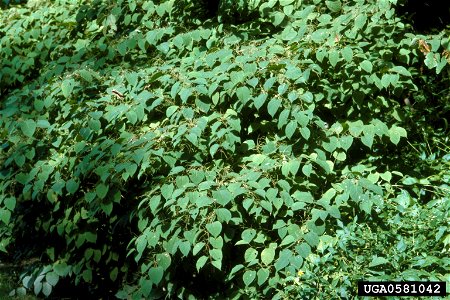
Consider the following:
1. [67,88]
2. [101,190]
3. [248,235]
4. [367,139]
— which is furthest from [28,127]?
[367,139]

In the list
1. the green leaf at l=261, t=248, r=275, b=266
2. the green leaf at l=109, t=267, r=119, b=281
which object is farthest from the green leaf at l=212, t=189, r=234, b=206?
the green leaf at l=109, t=267, r=119, b=281

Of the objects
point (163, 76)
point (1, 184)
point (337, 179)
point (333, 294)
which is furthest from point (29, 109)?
point (333, 294)

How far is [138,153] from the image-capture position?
169 inches

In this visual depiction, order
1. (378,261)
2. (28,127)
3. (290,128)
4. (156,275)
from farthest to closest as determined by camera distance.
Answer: (28,127), (290,128), (156,275), (378,261)

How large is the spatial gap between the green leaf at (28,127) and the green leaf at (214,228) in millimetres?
1470

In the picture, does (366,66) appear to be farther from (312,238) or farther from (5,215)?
(5,215)

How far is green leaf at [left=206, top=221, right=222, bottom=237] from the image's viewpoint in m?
3.95

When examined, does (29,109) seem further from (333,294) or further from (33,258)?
(333,294)

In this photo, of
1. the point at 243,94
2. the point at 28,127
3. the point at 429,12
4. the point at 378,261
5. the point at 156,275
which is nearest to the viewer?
the point at 378,261

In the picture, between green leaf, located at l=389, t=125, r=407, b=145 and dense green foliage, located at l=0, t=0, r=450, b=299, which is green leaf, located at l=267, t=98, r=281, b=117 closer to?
dense green foliage, located at l=0, t=0, r=450, b=299

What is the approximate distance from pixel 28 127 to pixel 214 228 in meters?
1.55

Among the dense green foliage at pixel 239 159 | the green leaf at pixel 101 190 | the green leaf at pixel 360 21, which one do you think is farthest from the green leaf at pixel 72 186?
the green leaf at pixel 360 21

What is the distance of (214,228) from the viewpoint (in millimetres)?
3953

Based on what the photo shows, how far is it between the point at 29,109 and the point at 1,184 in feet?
1.89
